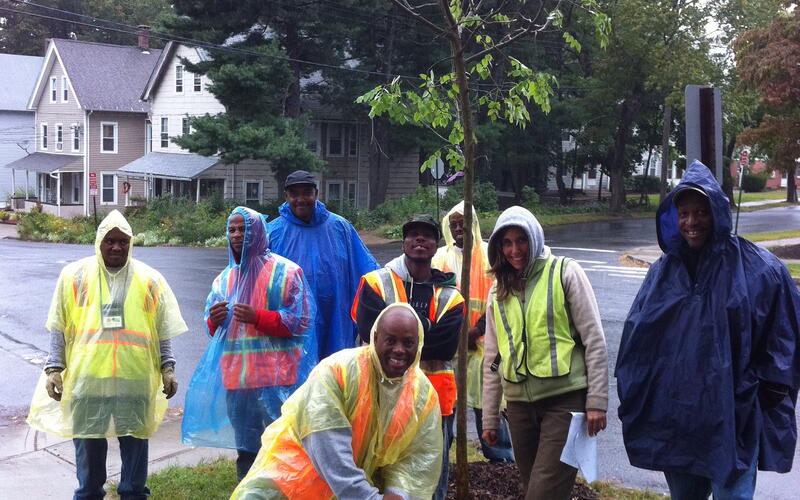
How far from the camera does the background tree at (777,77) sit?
2314cm

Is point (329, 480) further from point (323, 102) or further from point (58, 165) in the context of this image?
point (58, 165)

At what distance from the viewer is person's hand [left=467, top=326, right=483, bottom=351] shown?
5.92 m

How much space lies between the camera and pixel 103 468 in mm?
5023

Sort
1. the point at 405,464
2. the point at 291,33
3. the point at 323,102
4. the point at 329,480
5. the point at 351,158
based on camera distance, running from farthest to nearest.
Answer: the point at 351,158, the point at 323,102, the point at 291,33, the point at 405,464, the point at 329,480

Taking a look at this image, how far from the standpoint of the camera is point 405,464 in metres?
3.57

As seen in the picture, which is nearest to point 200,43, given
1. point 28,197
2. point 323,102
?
point 323,102

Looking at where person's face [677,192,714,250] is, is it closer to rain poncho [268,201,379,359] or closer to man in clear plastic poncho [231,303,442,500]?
man in clear plastic poncho [231,303,442,500]

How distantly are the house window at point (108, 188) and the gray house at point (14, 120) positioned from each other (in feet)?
29.5

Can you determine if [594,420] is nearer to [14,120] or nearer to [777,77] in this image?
[777,77]

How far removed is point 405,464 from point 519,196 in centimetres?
4297

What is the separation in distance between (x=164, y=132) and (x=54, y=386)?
39.6m

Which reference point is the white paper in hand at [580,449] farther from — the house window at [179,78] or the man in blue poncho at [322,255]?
the house window at [179,78]

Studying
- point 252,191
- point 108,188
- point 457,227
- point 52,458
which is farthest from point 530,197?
point 52,458

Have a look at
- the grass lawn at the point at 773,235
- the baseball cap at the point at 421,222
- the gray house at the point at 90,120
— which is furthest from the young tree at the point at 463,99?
the gray house at the point at 90,120
